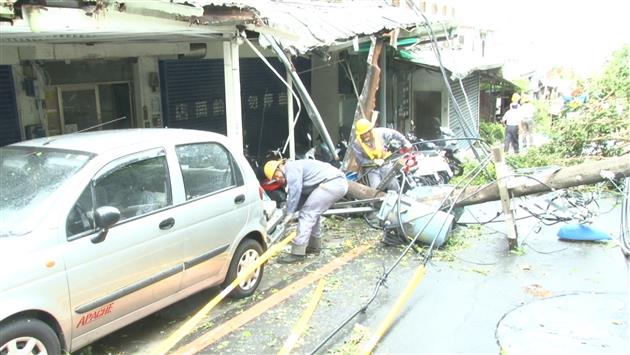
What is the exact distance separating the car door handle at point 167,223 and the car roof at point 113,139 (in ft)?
2.19

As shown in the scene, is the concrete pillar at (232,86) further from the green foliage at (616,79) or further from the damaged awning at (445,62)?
the green foliage at (616,79)

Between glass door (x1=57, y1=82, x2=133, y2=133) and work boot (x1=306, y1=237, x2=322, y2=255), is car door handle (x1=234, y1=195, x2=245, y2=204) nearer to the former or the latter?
work boot (x1=306, y1=237, x2=322, y2=255)

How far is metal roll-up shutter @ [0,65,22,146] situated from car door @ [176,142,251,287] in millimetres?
3906

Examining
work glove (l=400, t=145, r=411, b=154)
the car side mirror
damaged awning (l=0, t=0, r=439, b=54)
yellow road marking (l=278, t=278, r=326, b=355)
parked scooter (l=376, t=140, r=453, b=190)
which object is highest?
damaged awning (l=0, t=0, r=439, b=54)

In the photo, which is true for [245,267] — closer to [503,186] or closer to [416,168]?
[503,186]

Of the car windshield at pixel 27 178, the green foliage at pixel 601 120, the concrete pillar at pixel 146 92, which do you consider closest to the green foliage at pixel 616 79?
the green foliage at pixel 601 120

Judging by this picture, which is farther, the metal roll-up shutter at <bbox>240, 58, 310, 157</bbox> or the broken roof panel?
the metal roll-up shutter at <bbox>240, 58, 310, 157</bbox>

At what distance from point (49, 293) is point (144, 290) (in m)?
0.85

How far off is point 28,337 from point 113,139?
1.77 meters

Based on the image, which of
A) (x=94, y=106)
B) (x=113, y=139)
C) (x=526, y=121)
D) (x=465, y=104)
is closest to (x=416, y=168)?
(x=94, y=106)

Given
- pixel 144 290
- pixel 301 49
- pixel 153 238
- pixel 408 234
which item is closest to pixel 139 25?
pixel 153 238

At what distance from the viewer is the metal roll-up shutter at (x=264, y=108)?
12.0 meters

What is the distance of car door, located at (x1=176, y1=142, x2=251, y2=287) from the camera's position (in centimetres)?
506

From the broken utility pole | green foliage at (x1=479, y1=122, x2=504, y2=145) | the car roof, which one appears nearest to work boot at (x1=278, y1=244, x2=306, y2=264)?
the car roof
